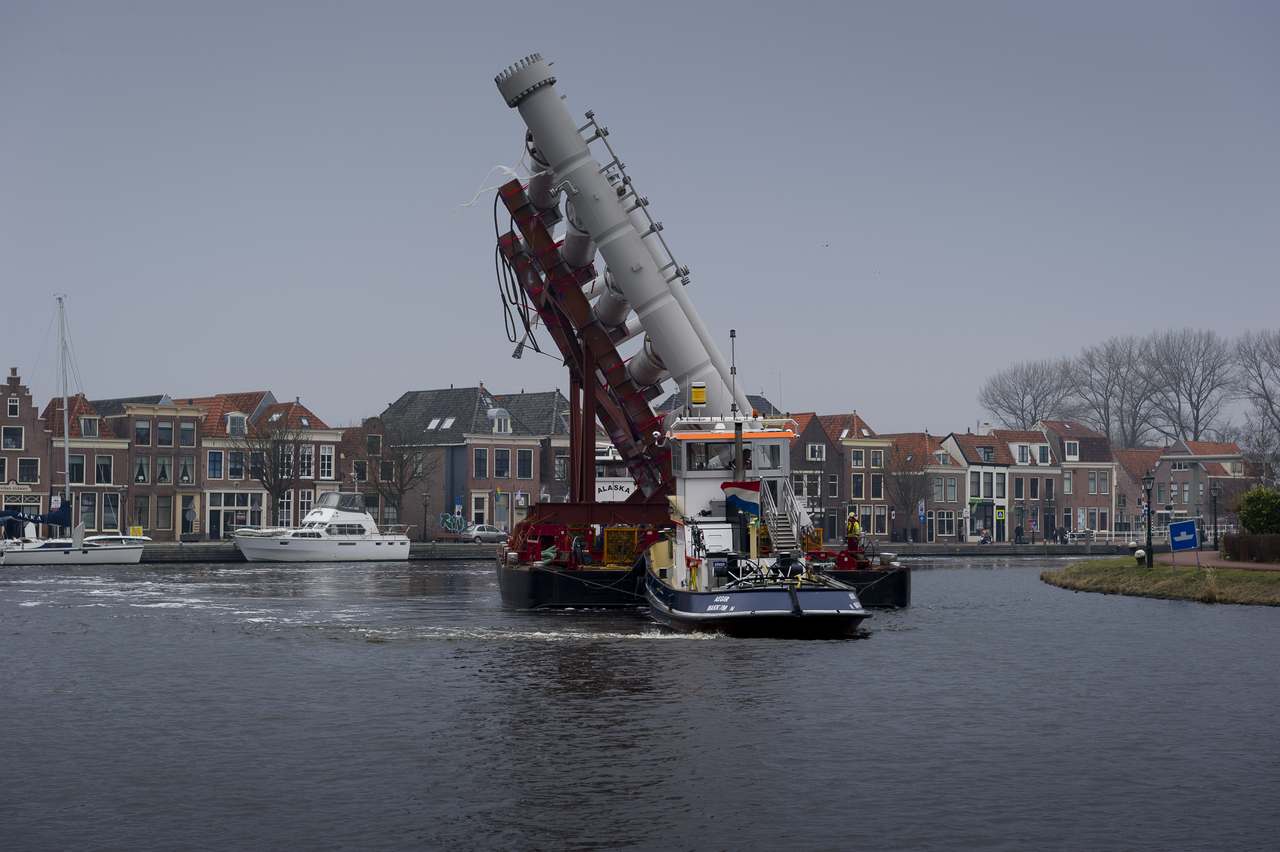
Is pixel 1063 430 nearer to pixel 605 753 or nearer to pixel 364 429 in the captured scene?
pixel 364 429

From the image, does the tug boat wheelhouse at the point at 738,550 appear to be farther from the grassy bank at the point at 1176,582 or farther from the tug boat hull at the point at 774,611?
the grassy bank at the point at 1176,582

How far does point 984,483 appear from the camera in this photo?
114188mm

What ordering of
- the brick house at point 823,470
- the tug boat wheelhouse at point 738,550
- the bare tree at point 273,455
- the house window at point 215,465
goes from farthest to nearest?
the brick house at point 823,470 → the house window at point 215,465 → the bare tree at point 273,455 → the tug boat wheelhouse at point 738,550

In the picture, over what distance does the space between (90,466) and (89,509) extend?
2.38 meters

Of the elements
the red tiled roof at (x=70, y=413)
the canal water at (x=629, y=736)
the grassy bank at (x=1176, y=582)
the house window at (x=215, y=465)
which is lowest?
the canal water at (x=629, y=736)

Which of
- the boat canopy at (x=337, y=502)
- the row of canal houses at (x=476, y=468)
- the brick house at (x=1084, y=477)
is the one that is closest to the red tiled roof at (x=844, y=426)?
the row of canal houses at (x=476, y=468)

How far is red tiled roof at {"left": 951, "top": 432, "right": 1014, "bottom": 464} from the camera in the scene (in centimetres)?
11356

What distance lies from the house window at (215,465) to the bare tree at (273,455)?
1.04 meters

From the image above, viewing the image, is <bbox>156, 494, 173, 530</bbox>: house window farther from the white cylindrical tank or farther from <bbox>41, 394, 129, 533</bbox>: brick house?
the white cylindrical tank

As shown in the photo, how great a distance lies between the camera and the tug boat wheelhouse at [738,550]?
31.8 metres

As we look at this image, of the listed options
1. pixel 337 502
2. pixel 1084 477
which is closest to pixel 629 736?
pixel 337 502

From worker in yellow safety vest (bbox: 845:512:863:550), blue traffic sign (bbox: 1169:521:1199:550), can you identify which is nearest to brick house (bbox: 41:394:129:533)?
worker in yellow safety vest (bbox: 845:512:863:550)

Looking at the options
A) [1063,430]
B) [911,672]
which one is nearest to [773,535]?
[911,672]

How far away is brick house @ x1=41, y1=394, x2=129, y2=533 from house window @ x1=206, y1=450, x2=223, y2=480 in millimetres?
5259
